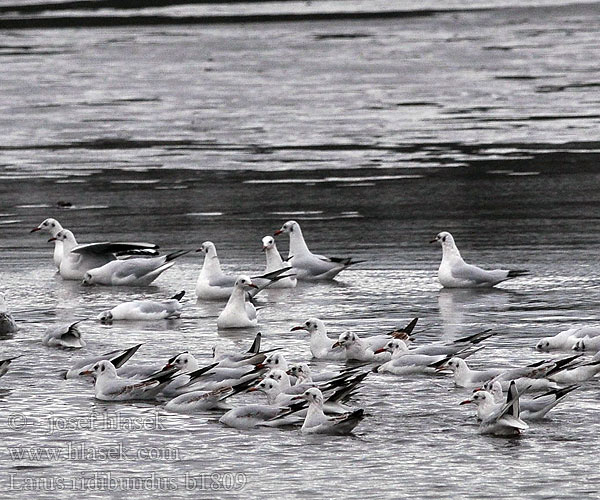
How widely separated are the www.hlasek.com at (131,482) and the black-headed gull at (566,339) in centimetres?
448

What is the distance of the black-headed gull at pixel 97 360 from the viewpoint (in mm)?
13539

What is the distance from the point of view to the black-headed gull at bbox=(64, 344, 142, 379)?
13.5 meters

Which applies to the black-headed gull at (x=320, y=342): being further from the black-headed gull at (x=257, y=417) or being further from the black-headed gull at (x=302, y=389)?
the black-headed gull at (x=257, y=417)

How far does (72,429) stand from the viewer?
12125 mm

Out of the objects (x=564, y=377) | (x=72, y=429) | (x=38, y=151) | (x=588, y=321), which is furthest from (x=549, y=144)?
(x=72, y=429)

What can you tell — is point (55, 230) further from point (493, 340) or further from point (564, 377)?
point (564, 377)

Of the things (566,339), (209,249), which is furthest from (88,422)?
(209,249)

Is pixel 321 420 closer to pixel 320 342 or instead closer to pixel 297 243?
pixel 320 342

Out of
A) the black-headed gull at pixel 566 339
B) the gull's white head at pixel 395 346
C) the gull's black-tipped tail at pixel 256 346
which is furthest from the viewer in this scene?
the black-headed gull at pixel 566 339

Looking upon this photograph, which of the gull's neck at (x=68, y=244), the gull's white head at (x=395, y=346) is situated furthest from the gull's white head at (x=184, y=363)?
the gull's neck at (x=68, y=244)

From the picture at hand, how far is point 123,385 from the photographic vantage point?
12.9 metres

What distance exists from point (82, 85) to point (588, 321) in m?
27.4

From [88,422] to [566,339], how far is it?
4.68 m

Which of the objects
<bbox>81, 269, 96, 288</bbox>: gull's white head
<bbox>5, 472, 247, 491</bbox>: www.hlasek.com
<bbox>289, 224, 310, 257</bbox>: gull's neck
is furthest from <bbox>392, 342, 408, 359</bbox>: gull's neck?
<bbox>81, 269, 96, 288</bbox>: gull's white head
